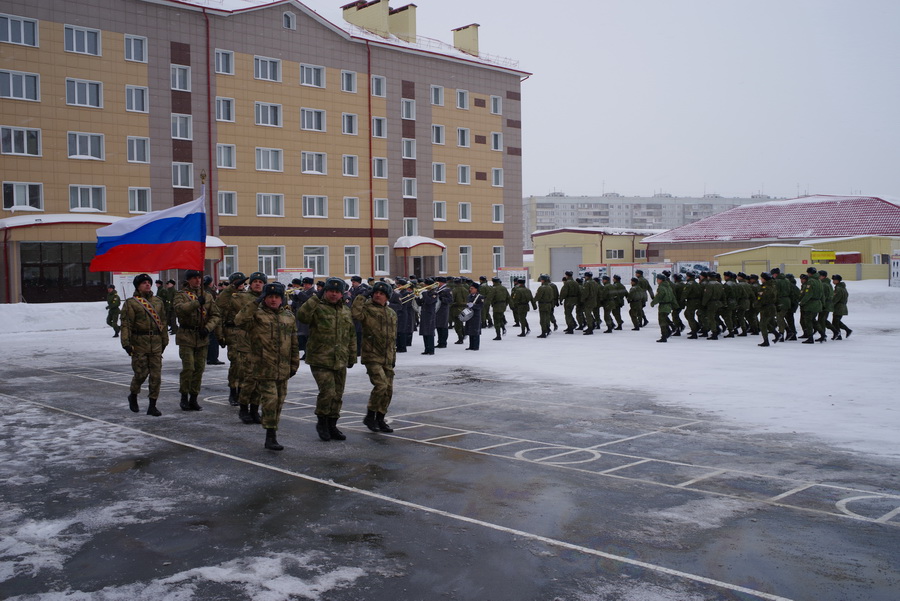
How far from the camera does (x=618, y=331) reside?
27.3 m

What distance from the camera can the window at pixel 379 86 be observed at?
48.0 m

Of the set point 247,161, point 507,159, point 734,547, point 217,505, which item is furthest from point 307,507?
point 507,159

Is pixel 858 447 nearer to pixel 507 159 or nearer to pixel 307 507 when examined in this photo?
pixel 307 507

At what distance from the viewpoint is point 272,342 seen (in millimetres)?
9641

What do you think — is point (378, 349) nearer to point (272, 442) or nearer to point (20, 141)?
point (272, 442)

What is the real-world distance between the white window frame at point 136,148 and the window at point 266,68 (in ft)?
22.4

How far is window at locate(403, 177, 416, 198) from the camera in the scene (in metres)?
49.7

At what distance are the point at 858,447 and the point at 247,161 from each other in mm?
38258

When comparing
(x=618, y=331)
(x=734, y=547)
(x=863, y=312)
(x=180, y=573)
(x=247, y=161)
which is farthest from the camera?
(x=247, y=161)

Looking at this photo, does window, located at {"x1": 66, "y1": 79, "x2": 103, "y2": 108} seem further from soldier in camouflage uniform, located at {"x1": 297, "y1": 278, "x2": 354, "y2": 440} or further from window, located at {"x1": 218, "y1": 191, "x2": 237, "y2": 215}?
soldier in camouflage uniform, located at {"x1": 297, "y1": 278, "x2": 354, "y2": 440}

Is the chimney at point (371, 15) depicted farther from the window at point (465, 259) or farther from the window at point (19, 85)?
the window at point (19, 85)

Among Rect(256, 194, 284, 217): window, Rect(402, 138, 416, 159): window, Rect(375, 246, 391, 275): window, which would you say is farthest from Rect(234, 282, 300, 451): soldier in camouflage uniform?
Rect(402, 138, 416, 159): window

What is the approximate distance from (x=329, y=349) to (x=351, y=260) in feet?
125

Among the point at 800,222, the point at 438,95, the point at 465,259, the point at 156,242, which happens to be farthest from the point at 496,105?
the point at 156,242
